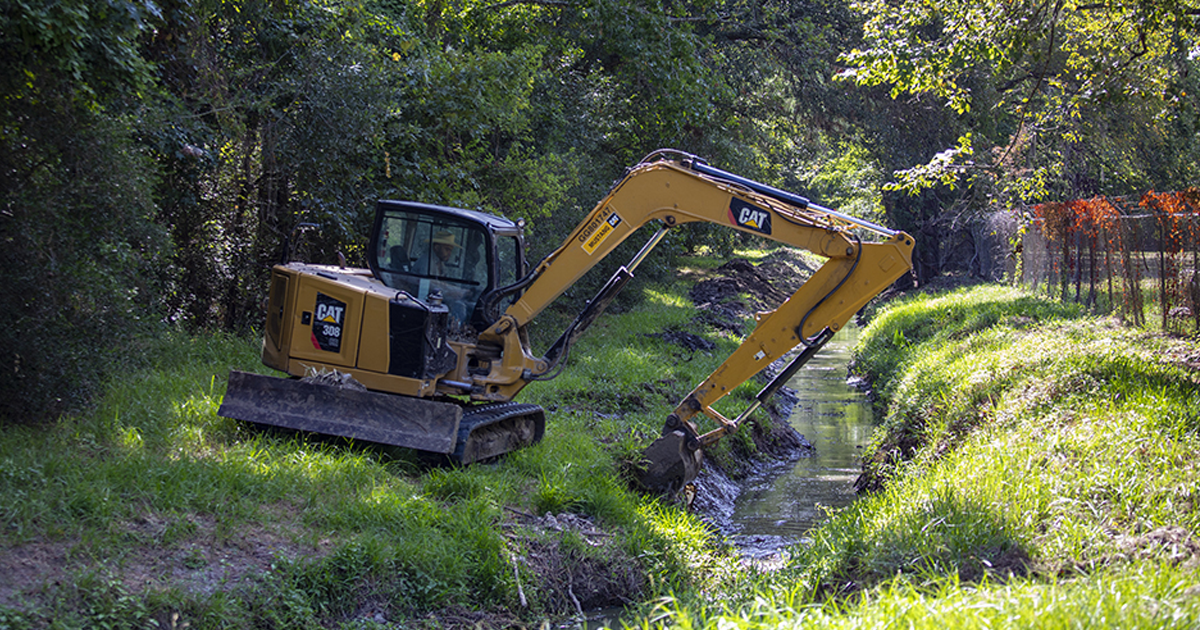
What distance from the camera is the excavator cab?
845 cm

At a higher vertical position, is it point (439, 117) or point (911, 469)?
point (439, 117)

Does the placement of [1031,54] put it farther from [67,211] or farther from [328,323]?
[67,211]

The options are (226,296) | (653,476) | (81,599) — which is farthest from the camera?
(226,296)

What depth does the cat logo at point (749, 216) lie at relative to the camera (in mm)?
7508

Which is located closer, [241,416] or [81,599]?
[81,599]

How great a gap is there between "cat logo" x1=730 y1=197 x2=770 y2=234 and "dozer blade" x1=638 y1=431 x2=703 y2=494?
6.48 ft

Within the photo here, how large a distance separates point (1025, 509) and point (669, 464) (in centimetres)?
316

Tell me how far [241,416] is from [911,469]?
239 inches

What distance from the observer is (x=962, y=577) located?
5.41 metres

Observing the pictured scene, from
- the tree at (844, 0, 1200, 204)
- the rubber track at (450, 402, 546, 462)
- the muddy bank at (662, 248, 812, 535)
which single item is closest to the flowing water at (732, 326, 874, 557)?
the muddy bank at (662, 248, 812, 535)

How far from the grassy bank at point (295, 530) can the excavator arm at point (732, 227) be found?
2.40 ft

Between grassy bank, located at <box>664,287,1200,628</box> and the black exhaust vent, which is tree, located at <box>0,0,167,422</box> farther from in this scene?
grassy bank, located at <box>664,287,1200,628</box>

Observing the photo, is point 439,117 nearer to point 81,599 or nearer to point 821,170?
point 81,599

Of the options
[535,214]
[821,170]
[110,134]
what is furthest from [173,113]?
[821,170]
